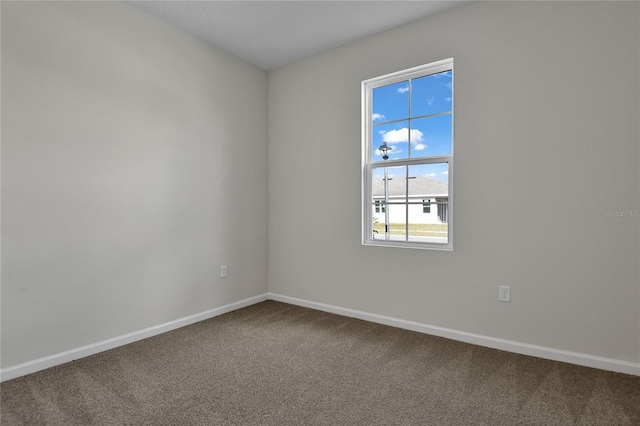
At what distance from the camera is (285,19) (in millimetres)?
2826

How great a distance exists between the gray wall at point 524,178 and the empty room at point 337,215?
1 cm

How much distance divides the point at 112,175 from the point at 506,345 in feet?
10.8

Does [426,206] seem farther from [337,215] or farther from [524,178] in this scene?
[337,215]

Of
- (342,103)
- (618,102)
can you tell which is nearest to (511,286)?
(618,102)

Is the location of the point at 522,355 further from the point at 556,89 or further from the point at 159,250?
the point at 159,250

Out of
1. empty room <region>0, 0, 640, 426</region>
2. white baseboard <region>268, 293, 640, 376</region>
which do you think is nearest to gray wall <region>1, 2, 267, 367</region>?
empty room <region>0, 0, 640, 426</region>

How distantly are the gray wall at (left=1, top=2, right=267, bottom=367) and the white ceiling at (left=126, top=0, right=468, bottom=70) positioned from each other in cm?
19

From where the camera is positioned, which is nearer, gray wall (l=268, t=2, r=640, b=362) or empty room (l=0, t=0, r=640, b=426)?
empty room (l=0, t=0, r=640, b=426)

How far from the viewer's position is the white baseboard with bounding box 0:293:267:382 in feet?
6.80

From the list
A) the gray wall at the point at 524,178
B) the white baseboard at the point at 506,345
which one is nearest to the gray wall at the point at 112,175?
the gray wall at the point at 524,178

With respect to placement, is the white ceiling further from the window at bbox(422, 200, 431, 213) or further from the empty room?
the window at bbox(422, 200, 431, 213)

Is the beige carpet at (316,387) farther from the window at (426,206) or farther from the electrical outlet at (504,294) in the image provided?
the window at (426,206)

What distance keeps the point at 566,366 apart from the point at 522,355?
26cm

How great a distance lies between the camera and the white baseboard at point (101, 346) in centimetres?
207
